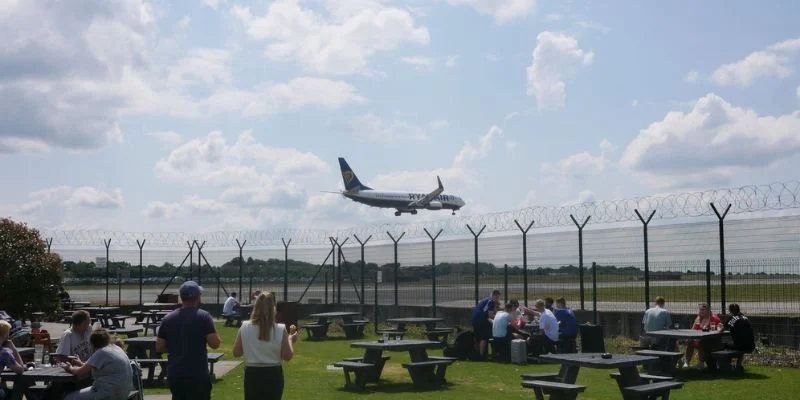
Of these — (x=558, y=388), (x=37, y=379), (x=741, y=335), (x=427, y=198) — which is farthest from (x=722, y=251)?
(x=427, y=198)

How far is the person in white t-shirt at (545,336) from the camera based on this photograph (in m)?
18.0

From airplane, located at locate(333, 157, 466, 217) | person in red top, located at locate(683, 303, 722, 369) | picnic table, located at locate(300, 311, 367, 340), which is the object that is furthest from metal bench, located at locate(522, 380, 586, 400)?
airplane, located at locate(333, 157, 466, 217)

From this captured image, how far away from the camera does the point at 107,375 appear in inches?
358

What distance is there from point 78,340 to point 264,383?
3811 mm

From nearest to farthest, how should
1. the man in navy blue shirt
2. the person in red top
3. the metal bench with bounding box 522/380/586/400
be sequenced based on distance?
the metal bench with bounding box 522/380/586/400 → the person in red top → the man in navy blue shirt

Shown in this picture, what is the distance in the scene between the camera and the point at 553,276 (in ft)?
79.0

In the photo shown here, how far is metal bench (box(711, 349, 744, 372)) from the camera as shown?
51.7ft

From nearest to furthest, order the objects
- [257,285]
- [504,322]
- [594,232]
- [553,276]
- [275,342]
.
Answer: [275,342]
[504,322]
[594,232]
[553,276]
[257,285]

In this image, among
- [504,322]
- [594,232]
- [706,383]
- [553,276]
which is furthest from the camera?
[553,276]

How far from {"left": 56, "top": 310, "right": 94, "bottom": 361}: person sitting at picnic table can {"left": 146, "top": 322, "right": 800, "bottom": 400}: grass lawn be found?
8.57 ft

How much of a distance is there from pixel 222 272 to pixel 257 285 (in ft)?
5.43

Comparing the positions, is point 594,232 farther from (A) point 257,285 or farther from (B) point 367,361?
(A) point 257,285

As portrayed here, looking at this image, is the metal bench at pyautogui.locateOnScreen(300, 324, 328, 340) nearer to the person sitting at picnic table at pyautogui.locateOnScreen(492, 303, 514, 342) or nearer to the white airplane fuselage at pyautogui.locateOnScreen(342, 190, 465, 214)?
the person sitting at picnic table at pyautogui.locateOnScreen(492, 303, 514, 342)

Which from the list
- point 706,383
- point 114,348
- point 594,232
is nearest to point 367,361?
point 706,383
